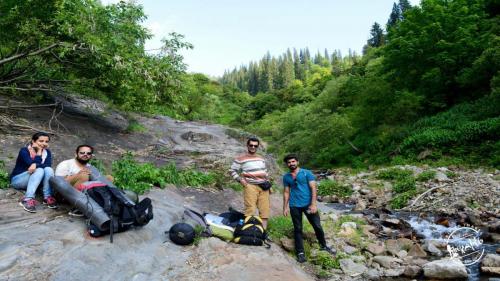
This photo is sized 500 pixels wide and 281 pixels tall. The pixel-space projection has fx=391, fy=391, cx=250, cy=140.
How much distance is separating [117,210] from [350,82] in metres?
33.5

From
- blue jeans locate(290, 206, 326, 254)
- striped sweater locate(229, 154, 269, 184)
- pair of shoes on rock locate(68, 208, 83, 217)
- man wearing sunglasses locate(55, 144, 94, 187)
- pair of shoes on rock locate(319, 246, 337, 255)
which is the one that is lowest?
pair of shoes on rock locate(319, 246, 337, 255)

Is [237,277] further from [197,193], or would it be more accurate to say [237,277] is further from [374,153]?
[374,153]

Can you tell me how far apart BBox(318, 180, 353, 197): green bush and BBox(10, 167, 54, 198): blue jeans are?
46.8 feet

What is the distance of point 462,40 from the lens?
26.7 meters

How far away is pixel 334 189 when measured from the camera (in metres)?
19.4

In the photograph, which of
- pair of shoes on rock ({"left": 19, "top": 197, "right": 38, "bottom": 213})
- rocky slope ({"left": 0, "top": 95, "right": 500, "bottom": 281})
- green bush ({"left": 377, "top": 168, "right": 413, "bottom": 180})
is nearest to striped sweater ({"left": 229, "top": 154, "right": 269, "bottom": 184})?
rocky slope ({"left": 0, "top": 95, "right": 500, "bottom": 281})

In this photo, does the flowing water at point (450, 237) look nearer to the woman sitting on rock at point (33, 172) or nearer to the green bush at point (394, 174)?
the green bush at point (394, 174)

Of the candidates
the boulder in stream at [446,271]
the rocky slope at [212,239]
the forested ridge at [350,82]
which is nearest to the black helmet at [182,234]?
the rocky slope at [212,239]

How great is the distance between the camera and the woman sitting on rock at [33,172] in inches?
265

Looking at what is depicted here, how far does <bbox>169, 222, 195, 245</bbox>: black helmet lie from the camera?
668 centimetres

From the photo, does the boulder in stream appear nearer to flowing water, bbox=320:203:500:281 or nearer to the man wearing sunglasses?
flowing water, bbox=320:203:500:281

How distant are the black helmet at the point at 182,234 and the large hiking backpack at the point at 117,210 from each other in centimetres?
50

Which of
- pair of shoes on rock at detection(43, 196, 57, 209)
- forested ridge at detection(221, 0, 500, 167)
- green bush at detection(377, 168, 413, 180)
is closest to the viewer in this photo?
pair of shoes on rock at detection(43, 196, 57, 209)

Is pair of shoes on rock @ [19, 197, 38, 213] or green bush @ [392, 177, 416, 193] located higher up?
pair of shoes on rock @ [19, 197, 38, 213]
